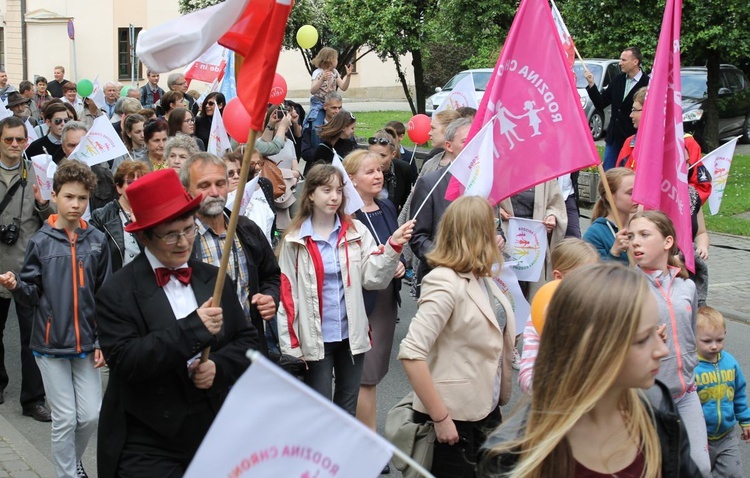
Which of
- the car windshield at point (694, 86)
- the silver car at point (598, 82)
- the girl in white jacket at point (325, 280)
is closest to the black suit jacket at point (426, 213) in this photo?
the girl in white jacket at point (325, 280)

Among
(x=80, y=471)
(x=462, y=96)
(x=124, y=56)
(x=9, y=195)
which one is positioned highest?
(x=462, y=96)

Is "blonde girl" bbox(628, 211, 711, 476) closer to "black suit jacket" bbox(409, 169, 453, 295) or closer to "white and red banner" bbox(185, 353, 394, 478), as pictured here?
"black suit jacket" bbox(409, 169, 453, 295)

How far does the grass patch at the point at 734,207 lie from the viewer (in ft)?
48.8

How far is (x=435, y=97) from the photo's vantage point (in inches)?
1052

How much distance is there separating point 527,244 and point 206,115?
589cm

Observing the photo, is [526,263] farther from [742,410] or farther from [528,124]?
[742,410]

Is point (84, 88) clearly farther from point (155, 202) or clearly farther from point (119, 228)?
point (155, 202)

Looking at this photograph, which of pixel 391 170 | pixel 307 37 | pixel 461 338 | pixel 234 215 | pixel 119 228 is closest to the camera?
pixel 234 215

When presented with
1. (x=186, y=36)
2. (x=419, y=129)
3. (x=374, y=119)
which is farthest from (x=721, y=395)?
(x=374, y=119)

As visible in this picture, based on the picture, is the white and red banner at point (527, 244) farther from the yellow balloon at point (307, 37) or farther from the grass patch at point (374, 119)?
the grass patch at point (374, 119)

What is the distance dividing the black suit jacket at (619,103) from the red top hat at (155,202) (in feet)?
28.1

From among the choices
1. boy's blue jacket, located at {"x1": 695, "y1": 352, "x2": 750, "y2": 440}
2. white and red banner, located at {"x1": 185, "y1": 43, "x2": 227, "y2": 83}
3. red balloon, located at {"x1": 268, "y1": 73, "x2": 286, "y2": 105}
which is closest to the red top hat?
boy's blue jacket, located at {"x1": 695, "y1": 352, "x2": 750, "y2": 440}

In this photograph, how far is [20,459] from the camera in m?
6.43

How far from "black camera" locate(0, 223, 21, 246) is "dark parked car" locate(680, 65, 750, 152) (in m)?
17.0
